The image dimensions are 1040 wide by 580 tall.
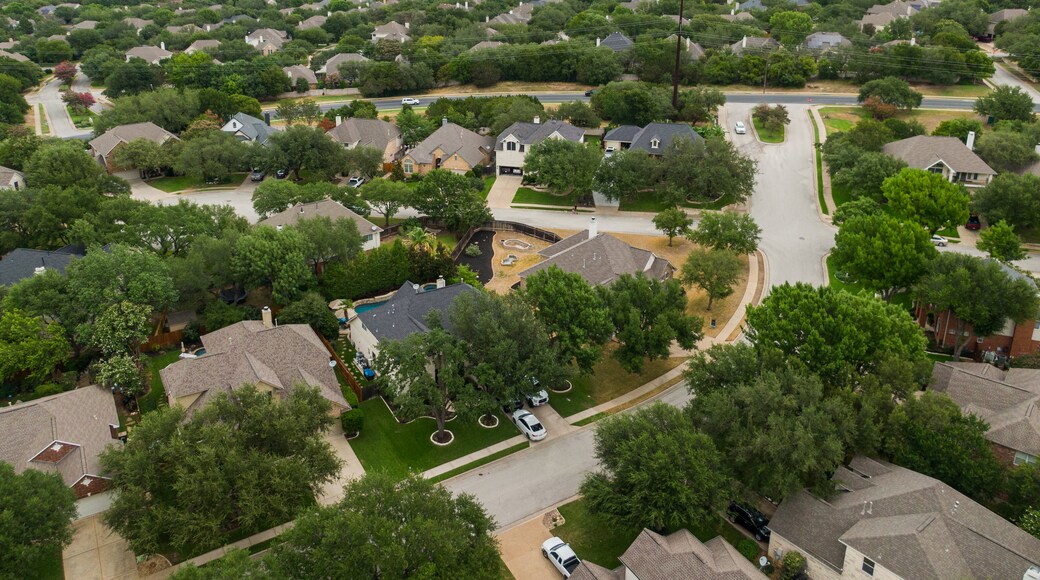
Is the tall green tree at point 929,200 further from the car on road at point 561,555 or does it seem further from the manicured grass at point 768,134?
the car on road at point 561,555

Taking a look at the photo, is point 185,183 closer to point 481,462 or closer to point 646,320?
point 481,462

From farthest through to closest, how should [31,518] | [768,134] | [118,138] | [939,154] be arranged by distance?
[768,134] → [118,138] → [939,154] → [31,518]

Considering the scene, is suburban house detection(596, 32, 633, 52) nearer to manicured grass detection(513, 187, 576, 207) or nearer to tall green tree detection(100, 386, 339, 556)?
manicured grass detection(513, 187, 576, 207)

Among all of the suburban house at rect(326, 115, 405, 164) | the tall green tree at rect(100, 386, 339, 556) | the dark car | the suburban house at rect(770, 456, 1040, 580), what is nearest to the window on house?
the suburban house at rect(770, 456, 1040, 580)

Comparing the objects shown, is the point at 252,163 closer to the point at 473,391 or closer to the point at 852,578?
the point at 473,391

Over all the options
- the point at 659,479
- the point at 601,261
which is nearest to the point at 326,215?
the point at 601,261
